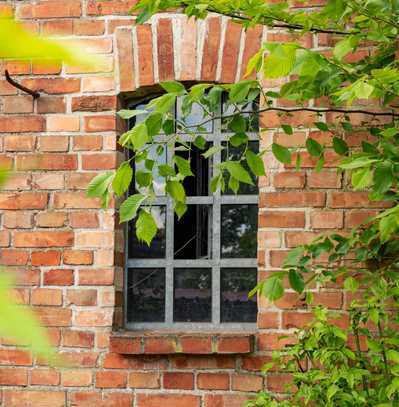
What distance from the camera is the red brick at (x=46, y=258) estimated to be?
10.8 feet

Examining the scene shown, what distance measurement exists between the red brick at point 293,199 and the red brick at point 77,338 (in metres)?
0.90

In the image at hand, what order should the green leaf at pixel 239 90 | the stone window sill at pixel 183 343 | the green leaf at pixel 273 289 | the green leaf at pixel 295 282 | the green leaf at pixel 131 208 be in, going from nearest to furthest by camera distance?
the green leaf at pixel 131 208
the green leaf at pixel 239 90
the green leaf at pixel 273 289
the green leaf at pixel 295 282
the stone window sill at pixel 183 343

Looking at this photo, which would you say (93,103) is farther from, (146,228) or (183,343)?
(146,228)

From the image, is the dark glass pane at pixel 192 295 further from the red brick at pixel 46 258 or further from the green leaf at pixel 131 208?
the green leaf at pixel 131 208

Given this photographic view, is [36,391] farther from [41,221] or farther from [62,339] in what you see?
[41,221]

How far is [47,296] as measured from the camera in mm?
3283

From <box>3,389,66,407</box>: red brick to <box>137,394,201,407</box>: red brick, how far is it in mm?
334

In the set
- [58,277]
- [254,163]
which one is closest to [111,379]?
[58,277]

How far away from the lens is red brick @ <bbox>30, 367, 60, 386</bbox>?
328 centimetres

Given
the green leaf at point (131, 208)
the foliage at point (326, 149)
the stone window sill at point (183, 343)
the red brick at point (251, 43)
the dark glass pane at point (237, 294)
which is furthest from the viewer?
the dark glass pane at point (237, 294)

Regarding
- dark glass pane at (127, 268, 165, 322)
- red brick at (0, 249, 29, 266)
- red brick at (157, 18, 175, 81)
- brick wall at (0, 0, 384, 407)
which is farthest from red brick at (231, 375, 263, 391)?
red brick at (157, 18, 175, 81)

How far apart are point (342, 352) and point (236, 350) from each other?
0.57 meters

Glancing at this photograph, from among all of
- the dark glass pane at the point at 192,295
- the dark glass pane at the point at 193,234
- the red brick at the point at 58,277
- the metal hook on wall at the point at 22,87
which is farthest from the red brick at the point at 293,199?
the metal hook on wall at the point at 22,87

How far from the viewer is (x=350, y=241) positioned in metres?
2.71
